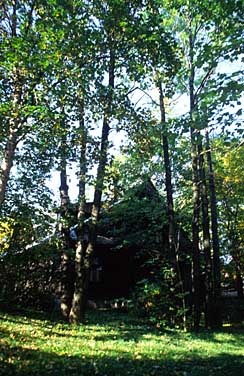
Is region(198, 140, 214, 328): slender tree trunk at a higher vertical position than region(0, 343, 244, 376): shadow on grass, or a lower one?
higher

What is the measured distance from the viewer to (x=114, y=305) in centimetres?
1766

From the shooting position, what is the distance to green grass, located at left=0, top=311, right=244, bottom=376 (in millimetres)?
5660

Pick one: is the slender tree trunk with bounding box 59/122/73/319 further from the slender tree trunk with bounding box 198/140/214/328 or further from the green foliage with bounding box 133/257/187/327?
the slender tree trunk with bounding box 198/140/214/328

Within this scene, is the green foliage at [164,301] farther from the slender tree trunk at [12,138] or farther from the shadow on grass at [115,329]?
the slender tree trunk at [12,138]

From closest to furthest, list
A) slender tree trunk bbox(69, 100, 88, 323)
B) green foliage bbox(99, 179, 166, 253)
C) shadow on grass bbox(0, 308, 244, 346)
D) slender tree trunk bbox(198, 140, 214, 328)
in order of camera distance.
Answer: shadow on grass bbox(0, 308, 244, 346) < slender tree trunk bbox(69, 100, 88, 323) < slender tree trunk bbox(198, 140, 214, 328) < green foliage bbox(99, 179, 166, 253)

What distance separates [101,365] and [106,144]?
22.3 feet

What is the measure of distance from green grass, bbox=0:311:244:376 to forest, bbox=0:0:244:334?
5.77ft

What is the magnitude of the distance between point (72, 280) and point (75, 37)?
9.85 meters

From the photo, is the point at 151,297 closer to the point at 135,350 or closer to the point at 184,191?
the point at 135,350

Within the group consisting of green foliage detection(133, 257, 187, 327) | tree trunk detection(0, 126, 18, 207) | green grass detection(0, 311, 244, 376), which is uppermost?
tree trunk detection(0, 126, 18, 207)

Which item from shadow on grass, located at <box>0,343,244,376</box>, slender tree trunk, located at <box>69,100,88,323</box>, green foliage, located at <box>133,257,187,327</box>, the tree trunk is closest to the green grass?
shadow on grass, located at <box>0,343,244,376</box>

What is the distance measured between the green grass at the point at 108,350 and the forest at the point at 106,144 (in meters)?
1.76

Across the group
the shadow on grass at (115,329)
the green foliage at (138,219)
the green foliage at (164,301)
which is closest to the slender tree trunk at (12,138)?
the shadow on grass at (115,329)

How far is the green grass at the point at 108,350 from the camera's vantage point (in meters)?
5.66
